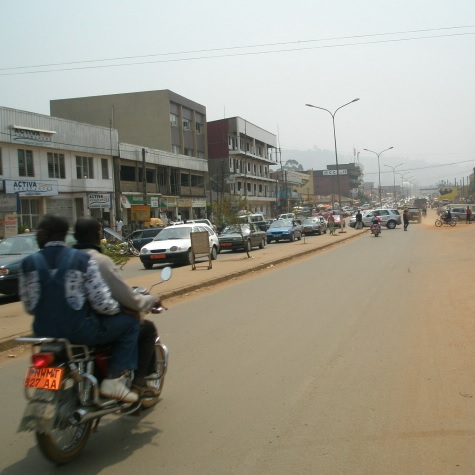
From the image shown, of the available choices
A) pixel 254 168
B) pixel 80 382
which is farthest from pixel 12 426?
pixel 254 168

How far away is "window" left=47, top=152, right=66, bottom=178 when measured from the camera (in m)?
39.9

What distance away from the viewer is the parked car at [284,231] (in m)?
39.0

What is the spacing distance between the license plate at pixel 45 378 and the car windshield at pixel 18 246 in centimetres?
1143

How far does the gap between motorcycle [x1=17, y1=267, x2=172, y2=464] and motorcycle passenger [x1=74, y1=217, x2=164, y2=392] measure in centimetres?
36

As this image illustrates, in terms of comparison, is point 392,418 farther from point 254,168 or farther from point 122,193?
point 254,168

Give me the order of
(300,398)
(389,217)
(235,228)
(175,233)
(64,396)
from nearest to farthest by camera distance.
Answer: (64,396)
(300,398)
(175,233)
(235,228)
(389,217)

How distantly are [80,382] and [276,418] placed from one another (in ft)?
5.76

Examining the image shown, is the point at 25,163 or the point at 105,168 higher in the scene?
the point at 105,168

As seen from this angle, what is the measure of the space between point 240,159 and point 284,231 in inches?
1741

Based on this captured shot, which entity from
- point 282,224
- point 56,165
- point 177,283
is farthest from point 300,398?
point 56,165

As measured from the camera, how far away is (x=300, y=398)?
5.64 metres

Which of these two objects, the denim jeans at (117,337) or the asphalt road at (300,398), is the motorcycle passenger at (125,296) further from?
the asphalt road at (300,398)

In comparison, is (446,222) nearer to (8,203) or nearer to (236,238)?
(236,238)

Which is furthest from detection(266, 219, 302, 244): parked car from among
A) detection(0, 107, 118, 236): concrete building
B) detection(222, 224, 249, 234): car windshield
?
detection(0, 107, 118, 236): concrete building
